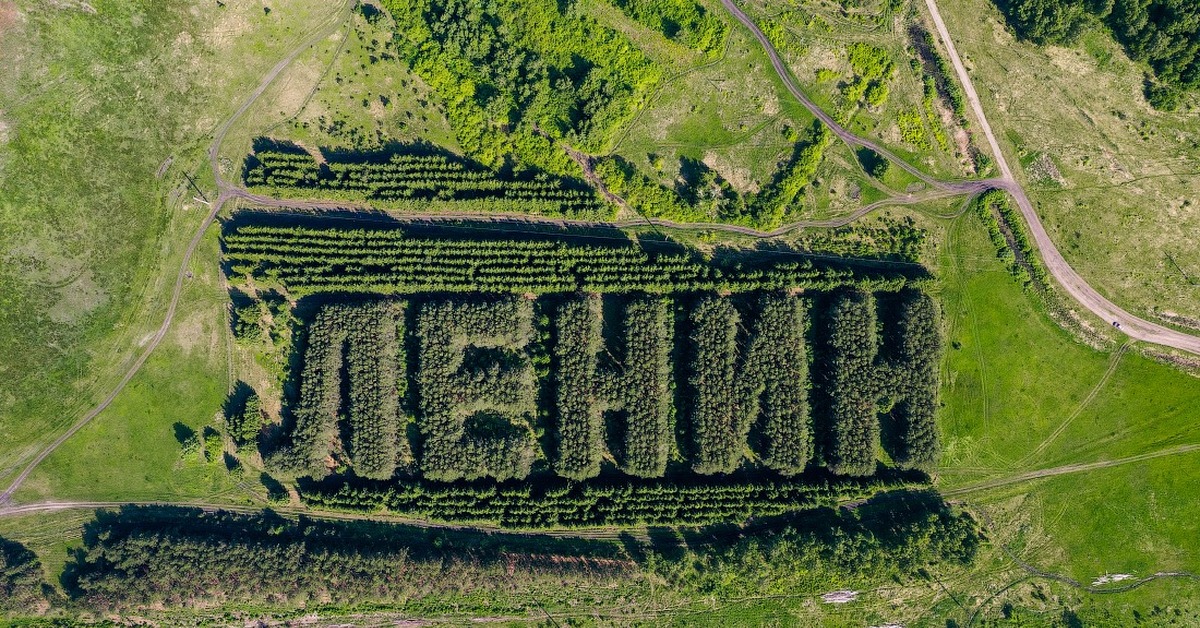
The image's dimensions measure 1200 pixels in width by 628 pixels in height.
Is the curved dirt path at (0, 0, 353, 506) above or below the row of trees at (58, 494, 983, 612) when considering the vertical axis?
above

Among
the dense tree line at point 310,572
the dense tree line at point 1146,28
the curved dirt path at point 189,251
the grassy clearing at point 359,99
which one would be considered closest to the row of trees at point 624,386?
the dense tree line at point 310,572

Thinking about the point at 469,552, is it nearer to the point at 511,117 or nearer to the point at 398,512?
the point at 398,512

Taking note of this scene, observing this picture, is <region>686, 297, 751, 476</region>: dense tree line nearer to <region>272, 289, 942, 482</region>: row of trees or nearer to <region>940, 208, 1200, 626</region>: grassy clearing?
<region>272, 289, 942, 482</region>: row of trees

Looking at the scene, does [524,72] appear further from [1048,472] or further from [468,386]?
[1048,472]

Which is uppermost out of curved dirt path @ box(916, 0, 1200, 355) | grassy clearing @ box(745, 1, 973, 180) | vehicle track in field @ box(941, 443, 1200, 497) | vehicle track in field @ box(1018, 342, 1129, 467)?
grassy clearing @ box(745, 1, 973, 180)

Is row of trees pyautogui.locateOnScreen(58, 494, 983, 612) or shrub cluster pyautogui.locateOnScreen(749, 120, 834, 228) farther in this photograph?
shrub cluster pyautogui.locateOnScreen(749, 120, 834, 228)

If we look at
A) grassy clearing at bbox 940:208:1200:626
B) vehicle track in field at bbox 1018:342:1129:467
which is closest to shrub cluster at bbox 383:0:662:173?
grassy clearing at bbox 940:208:1200:626
